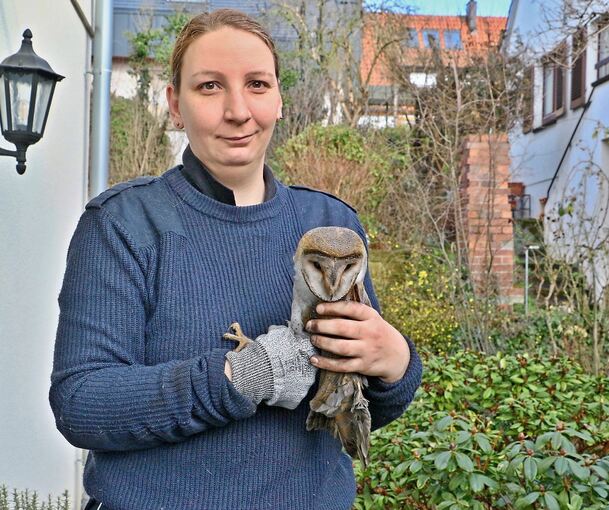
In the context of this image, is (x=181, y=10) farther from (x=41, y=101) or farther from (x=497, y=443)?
(x=497, y=443)

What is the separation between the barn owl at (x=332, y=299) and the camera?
1.30 m

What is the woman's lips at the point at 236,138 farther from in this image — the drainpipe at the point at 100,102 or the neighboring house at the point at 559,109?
the neighboring house at the point at 559,109

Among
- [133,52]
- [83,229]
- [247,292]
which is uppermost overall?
[133,52]

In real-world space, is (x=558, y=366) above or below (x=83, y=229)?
below

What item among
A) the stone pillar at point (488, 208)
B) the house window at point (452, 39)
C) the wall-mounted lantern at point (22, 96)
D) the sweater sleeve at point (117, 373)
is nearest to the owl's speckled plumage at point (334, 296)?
the sweater sleeve at point (117, 373)

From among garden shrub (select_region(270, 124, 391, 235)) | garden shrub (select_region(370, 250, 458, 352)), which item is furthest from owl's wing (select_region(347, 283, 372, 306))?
garden shrub (select_region(270, 124, 391, 235))

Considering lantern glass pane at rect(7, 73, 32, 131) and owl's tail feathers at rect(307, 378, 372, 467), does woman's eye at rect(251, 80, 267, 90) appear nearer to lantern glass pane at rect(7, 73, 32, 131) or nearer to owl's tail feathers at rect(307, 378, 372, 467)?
owl's tail feathers at rect(307, 378, 372, 467)

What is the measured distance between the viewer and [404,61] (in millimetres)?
10742

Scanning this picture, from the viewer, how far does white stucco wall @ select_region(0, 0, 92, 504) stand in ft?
11.0

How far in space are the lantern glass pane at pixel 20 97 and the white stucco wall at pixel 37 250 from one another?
194 mm

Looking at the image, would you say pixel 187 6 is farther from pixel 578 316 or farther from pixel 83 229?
pixel 83 229

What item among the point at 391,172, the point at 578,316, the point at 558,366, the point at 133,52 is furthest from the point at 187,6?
the point at 558,366

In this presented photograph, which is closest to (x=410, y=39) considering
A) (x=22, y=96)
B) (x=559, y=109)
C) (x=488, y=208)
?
(x=559, y=109)

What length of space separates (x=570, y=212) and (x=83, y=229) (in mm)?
5769
